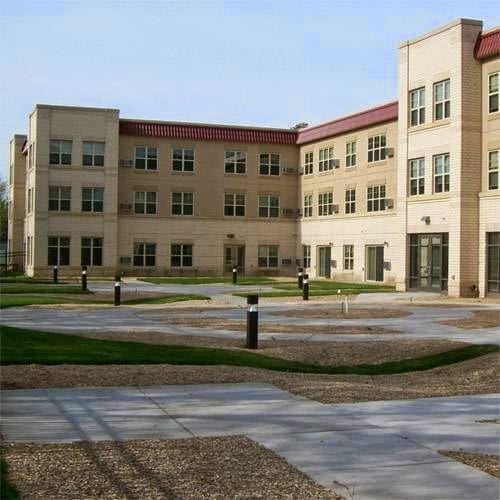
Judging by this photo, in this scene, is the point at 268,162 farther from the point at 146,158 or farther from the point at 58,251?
the point at 58,251

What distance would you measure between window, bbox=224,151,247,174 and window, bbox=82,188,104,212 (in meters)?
8.93

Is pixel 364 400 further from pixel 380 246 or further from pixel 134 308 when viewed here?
pixel 380 246

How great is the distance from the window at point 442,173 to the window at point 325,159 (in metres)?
16.0

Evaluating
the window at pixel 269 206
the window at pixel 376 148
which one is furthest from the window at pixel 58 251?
the window at pixel 376 148

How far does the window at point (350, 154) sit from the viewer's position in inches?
1902

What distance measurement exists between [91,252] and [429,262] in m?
25.6

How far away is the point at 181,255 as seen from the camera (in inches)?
2186

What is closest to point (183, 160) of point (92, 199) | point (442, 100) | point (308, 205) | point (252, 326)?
point (92, 199)

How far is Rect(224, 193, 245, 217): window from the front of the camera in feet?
184

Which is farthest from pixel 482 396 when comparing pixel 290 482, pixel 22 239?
pixel 22 239

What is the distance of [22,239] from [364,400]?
2380 inches

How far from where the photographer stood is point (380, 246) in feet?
148

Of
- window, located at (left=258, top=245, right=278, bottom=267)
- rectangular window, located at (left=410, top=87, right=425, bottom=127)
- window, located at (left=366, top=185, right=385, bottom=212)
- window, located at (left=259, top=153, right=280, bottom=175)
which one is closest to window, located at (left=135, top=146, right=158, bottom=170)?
window, located at (left=259, top=153, right=280, bottom=175)

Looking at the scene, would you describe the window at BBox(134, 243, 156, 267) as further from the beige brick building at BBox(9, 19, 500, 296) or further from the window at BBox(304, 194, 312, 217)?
the window at BBox(304, 194, 312, 217)
